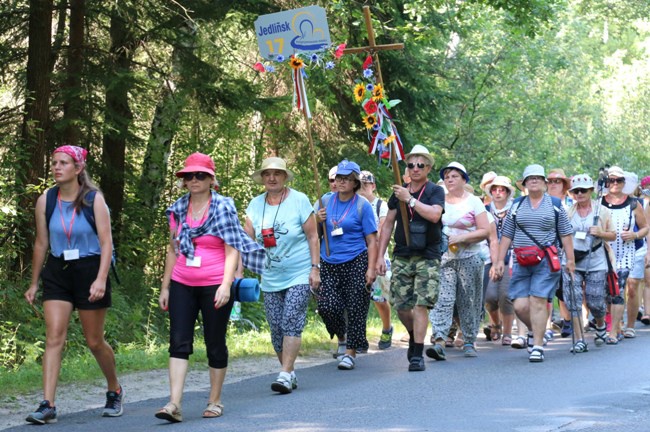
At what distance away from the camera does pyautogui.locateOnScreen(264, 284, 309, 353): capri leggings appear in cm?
1011

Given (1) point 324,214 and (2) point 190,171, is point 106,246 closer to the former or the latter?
(2) point 190,171

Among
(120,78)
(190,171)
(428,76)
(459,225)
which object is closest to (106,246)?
(190,171)

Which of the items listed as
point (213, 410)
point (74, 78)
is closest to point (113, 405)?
point (213, 410)

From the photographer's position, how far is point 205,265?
8.67 metres

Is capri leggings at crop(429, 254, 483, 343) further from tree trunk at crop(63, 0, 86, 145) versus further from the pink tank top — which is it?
tree trunk at crop(63, 0, 86, 145)

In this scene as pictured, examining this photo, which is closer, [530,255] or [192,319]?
[192,319]

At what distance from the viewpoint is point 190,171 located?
8.64m

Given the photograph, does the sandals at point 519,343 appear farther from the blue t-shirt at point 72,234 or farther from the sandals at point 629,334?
the blue t-shirt at point 72,234

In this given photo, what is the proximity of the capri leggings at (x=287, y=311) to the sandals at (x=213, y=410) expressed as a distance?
1434mm

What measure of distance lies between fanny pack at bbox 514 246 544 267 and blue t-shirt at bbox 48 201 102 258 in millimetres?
5437

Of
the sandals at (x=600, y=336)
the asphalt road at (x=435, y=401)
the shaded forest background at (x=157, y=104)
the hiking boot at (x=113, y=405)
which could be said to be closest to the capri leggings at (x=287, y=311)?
the asphalt road at (x=435, y=401)

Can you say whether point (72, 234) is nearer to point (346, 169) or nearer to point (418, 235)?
point (346, 169)

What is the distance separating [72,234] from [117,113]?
7275mm

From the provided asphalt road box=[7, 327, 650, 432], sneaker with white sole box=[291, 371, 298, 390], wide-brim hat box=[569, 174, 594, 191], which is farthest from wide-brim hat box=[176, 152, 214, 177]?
wide-brim hat box=[569, 174, 594, 191]
